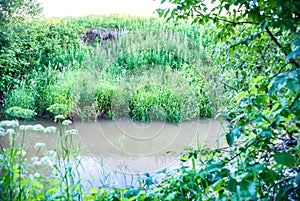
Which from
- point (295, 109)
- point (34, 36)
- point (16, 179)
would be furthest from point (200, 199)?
point (34, 36)

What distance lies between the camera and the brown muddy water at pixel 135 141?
1987 mm

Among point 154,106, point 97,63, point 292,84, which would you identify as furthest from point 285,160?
point 97,63

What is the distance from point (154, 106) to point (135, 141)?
Answer: 0.43m

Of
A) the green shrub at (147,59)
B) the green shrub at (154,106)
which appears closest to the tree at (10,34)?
A: the green shrub at (147,59)

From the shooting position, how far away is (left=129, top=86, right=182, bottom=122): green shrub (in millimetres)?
2689

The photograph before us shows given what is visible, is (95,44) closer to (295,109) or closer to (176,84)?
(176,84)

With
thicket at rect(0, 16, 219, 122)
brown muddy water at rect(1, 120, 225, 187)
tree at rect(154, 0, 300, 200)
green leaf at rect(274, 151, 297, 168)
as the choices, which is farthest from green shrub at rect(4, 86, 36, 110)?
green leaf at rect(274, 151, 297, 168)

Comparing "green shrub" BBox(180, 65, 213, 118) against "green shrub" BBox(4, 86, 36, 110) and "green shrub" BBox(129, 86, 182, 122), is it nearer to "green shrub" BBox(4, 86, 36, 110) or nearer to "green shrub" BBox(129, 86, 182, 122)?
"green shrub" BBox(129, 86, 182, 122)

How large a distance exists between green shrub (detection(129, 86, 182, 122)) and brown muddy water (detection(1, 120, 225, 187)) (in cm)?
7

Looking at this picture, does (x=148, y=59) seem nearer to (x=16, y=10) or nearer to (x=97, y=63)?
(x=97, y=63)

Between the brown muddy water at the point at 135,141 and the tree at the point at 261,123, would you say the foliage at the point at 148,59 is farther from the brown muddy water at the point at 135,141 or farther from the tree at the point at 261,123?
the tree at the point at 261,123

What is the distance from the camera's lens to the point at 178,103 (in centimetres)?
272

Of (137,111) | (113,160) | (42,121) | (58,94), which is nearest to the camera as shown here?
(113,160)

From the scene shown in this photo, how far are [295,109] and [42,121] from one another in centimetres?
201
